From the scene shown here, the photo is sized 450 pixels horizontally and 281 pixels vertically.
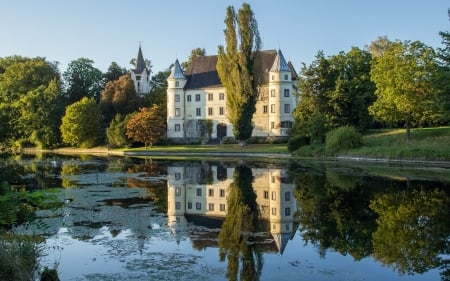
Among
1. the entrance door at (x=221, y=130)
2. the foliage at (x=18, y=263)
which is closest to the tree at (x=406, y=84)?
the entrance door at (x=221, y=130)

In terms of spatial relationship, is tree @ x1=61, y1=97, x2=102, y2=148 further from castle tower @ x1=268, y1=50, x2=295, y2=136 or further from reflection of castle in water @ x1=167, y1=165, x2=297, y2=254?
reflection of castle in water @ x1=167, y1=165, x2=297, y2=254

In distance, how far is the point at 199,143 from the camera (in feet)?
234

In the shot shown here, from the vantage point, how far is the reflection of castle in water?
14274 mm

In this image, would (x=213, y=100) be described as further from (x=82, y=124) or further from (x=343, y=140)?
(x=343, y=140)

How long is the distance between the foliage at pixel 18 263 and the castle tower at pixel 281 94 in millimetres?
61081

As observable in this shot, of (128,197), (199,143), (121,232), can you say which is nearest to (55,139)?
(199,143)

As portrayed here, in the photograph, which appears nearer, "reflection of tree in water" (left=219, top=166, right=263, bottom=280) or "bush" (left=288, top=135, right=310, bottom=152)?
"reflection of tree in water" (left=219, top=166, right=263, bottom=280)

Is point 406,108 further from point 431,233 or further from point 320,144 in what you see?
point 431,233

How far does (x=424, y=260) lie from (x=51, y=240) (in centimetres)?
876

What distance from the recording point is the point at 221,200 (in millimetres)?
18938

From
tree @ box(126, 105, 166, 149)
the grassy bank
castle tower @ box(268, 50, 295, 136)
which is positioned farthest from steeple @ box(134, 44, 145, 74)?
the grassy bank

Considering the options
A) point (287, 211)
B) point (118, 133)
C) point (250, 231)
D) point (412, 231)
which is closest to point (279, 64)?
point (118, 133)

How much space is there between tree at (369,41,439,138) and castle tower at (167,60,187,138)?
1345 inches

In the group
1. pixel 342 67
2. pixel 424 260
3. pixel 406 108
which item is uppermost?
pixel 342 67
